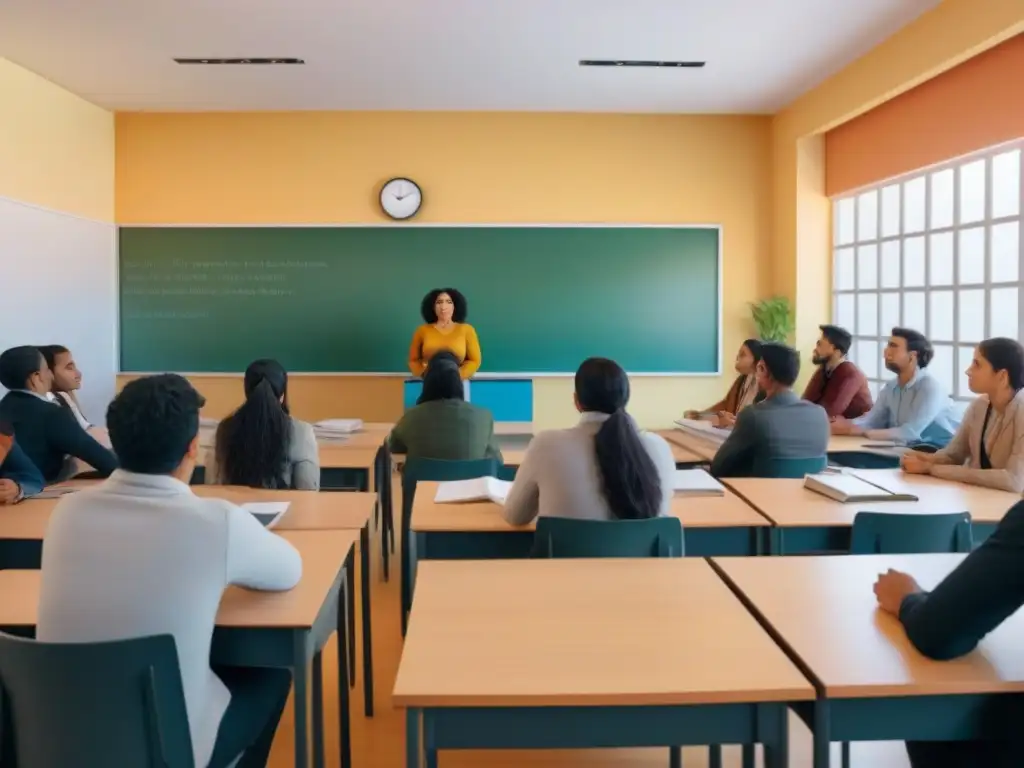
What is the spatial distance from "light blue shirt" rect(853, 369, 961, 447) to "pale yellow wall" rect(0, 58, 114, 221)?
581 cm

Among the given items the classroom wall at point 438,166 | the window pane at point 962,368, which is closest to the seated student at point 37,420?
the classroom wall at point 438,166

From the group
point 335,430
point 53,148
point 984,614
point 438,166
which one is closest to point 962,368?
point 335,430

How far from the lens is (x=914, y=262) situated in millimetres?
6148

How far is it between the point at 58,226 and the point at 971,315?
21.3ft

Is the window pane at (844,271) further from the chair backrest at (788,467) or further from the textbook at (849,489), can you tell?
the textbook at (849,489)

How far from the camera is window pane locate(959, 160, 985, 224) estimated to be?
535 centimetres

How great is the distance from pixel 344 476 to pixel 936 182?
4.47 metres

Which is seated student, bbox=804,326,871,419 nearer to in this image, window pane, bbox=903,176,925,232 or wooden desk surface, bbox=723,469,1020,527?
window pane, bbox=903,176,925,232

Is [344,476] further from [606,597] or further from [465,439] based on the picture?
[606,597]

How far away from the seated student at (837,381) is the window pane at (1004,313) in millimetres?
806

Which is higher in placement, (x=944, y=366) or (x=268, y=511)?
(x=944, y=366)

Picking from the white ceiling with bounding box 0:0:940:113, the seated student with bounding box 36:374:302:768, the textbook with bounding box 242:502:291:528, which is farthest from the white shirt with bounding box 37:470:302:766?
the white ceiling with bounding box 0:0:940:113

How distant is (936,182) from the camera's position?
19.2ft

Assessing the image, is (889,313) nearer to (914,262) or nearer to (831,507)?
(914,262)
